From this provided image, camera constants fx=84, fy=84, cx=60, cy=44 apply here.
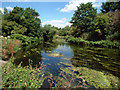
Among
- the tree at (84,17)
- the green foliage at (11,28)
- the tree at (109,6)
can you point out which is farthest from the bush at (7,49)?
the tree at (109,6)

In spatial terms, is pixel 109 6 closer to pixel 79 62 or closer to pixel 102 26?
pixel 102 26

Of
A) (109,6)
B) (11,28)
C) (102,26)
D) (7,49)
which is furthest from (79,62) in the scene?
(109,6)

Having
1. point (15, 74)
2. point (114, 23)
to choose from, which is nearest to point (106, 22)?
point (114, 23)

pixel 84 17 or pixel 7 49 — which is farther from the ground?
pixel 84 17

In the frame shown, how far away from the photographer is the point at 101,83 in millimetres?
3621

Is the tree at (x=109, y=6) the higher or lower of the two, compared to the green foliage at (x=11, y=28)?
higher

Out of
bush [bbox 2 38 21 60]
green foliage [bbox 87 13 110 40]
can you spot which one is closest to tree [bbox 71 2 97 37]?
green foliage [bbox 87 13 110 40]

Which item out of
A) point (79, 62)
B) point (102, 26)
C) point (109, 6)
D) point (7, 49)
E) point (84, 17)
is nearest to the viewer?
point (79, 62)

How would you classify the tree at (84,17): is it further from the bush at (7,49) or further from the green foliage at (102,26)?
the bush at (7,49)

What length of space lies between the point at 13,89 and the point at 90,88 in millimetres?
2747

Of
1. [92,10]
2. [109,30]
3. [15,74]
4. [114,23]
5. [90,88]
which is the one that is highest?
[92,10]

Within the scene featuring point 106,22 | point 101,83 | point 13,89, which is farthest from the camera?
point 106,22

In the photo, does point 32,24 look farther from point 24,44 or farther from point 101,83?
point 101,83

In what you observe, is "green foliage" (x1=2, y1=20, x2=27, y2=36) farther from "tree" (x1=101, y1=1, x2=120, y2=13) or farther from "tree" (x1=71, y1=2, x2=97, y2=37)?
"tree" (x1=101, y1=1, x2=120, y2=13)
